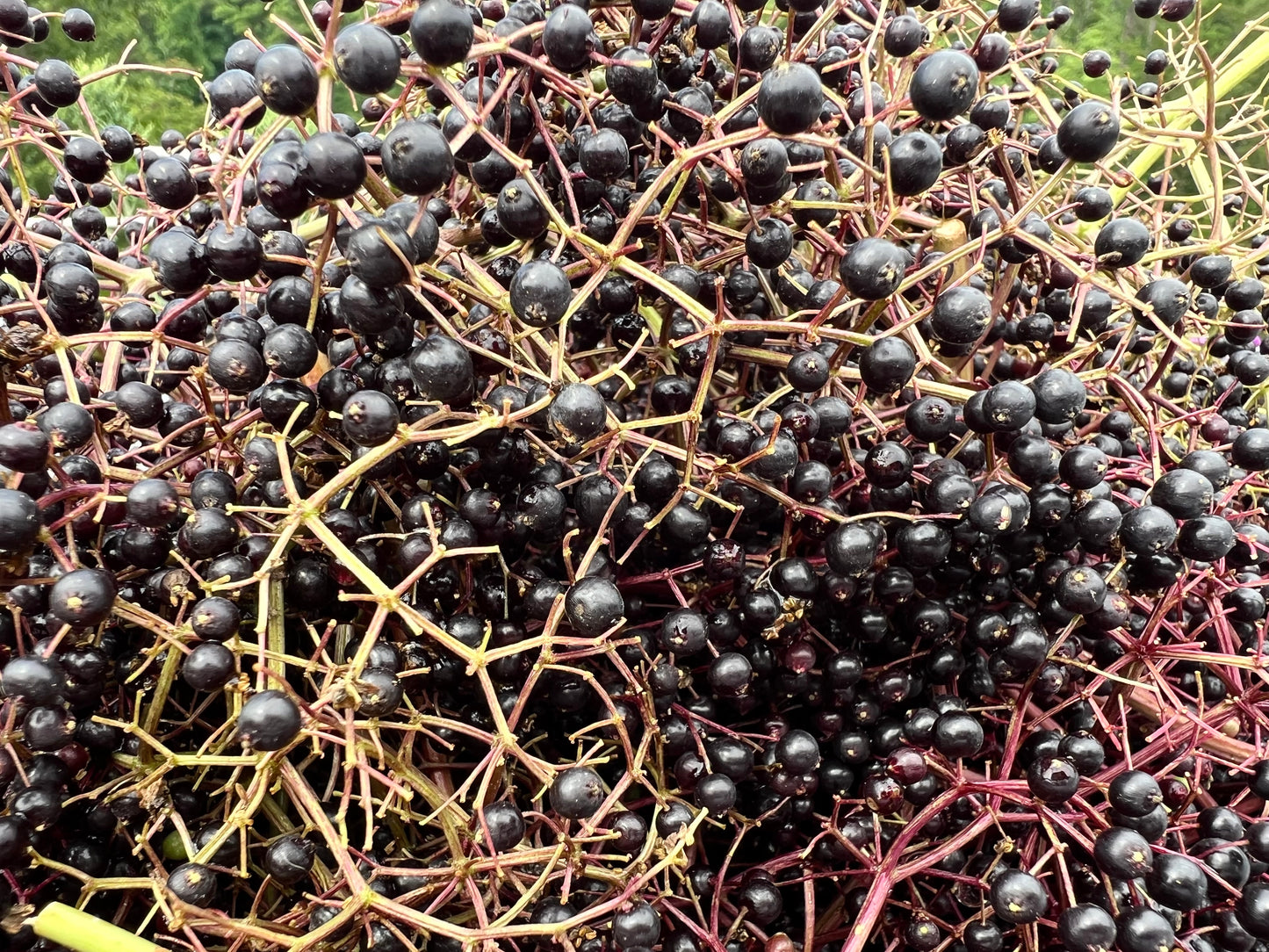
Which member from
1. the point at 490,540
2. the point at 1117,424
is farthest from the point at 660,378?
the point at 1117,424

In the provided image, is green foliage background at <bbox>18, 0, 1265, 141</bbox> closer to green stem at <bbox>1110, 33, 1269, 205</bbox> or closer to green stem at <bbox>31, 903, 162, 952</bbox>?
green stem at <bbox>1110, 33, 1269, 205</bbox>

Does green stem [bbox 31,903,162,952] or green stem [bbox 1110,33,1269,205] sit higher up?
green stem [bbox 1110,33,1269,205]

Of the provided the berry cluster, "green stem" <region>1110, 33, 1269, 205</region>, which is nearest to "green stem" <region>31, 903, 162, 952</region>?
the berry cluster

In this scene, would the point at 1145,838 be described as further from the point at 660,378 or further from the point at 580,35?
the point at 580,35

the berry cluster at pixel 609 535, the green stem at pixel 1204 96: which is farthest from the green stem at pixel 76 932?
the green stem at pixel 1204 96

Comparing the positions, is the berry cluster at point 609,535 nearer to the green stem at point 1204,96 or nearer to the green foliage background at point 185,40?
the green stem at point 1204,96

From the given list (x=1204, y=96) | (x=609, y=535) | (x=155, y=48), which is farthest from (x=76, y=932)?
(x=155, y=48)
